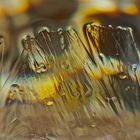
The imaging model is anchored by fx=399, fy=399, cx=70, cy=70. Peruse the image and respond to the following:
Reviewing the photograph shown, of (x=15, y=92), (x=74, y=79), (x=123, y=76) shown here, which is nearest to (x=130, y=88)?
(x=123, y=76)

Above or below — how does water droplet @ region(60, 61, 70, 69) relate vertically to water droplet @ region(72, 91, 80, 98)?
above

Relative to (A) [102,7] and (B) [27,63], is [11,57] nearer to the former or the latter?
(B) [27,63]

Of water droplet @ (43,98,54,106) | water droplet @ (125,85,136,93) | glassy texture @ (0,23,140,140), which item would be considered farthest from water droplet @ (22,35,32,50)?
water droplet @ (125,85,136,93)

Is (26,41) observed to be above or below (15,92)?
above

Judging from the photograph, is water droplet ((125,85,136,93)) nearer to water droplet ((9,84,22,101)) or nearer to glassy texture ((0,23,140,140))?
glassy texture ((0,23,140,140))

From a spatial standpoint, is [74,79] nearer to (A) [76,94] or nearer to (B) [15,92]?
(A) [76,94]

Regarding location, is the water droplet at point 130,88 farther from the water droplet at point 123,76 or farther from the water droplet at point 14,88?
→ the water droplet at point 14,88

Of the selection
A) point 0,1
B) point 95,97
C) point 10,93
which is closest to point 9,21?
point 0,1

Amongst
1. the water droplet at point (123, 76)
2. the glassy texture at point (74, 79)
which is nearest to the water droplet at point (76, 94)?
the glassy texture at point (74, 79)
